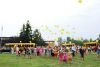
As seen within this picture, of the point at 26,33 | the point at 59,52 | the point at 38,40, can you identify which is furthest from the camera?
the point at 38,40

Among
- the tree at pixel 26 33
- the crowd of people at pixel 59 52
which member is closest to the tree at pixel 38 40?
the tree at pixel 26 33

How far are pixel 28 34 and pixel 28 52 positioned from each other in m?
92.7

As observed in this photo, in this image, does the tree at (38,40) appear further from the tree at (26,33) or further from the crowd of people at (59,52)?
the crowd of people at (59,52)

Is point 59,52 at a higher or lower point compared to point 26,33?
lower

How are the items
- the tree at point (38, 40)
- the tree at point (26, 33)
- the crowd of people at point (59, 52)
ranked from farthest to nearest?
the tree at point (38, 40) < the tree at point (26, 33) < the crowd of people at point (59, 52)

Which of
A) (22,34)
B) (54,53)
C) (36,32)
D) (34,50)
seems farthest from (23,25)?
(54,53)

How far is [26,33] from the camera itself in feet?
465

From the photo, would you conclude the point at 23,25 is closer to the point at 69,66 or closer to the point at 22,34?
the point at 22,34

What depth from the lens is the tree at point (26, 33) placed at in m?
139

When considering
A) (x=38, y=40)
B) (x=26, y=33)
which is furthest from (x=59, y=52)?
(x=38, y=40)

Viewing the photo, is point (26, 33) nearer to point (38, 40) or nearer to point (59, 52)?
point (38, 40)

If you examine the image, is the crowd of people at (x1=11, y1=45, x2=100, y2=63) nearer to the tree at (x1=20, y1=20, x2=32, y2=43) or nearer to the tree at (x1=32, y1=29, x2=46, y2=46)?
the tree at (x1=20, y1=20, x2=32, y2=43)

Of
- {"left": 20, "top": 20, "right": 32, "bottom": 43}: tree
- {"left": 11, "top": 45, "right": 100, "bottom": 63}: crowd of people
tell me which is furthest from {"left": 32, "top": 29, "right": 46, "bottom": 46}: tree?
{"left": 11, "top": 45, "right": 100, "bottom": 63}: crowd of people

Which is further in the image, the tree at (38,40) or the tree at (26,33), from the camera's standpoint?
the tree at (38,40)
